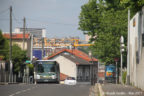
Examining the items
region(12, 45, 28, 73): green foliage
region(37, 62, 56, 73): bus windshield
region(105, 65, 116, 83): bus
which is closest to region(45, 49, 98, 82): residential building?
region(12, 45, 28, 73): green foliage

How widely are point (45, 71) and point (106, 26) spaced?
32.9 feet

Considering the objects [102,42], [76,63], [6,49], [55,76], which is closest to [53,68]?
[55,76]

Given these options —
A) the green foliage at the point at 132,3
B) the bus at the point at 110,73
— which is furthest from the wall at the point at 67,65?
the green foliage at the point at 132,3

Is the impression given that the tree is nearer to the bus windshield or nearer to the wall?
the bus windshield

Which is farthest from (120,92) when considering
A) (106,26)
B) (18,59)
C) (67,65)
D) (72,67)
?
(72,67)

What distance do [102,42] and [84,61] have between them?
73.4 meters

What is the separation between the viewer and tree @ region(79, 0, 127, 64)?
176ft

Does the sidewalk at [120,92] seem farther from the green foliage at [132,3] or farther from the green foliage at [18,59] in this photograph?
the green foliage at [18,59]

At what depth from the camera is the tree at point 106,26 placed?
176 ft

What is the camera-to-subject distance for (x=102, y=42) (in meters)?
55.6

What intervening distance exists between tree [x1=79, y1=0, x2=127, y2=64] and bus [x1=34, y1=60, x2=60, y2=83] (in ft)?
23.8

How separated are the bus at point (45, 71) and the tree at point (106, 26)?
7.26m

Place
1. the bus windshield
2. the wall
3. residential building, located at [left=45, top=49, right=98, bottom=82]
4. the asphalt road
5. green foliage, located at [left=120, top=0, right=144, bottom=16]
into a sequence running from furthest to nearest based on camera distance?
residential building, located at [left=45, top=49, right=98, bottom=82]
the wall
the bus windshield
green foliage, located at [left=120, top=0, right=144, bottom=16]
the asphalt road

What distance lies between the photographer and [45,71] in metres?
51.0
